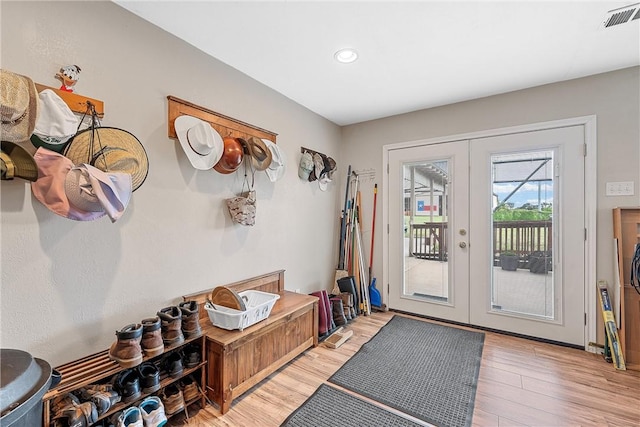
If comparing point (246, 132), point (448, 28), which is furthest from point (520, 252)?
point (246, 132)

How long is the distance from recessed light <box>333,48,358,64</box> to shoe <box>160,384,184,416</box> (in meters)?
2.58

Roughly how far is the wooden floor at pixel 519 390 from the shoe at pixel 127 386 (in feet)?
1.27

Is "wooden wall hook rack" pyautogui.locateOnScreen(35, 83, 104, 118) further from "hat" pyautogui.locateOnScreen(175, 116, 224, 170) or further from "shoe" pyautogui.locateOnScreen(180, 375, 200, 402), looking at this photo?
"shoe" pyautogui.locateOnScreen(180, 375, 200, 402)

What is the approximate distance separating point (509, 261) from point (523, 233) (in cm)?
32

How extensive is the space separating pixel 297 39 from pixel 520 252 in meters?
2.89

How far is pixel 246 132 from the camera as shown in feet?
7.97

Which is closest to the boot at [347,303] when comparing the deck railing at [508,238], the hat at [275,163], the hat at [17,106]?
the deck railing at [508,238]

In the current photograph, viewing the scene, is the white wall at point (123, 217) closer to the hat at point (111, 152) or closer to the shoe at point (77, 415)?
the hat at point (111, 152)

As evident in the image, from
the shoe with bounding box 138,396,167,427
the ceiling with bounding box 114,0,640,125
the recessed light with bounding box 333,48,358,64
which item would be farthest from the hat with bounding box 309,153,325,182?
the shoe with bounding box 138,396,167,427

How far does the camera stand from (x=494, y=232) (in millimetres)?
2881

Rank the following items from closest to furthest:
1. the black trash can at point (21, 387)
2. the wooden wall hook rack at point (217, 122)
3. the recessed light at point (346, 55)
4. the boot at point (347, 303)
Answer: the black trash can at point (21, 387) < the wooden wall hook rack at point (217, 122) < the recessed light at point (346, 55) < the boot at point (347, 303)

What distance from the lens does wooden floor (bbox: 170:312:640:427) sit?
1663 millimetres

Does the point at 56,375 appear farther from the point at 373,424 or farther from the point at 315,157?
the point at 315,157

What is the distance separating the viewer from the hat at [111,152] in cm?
142
